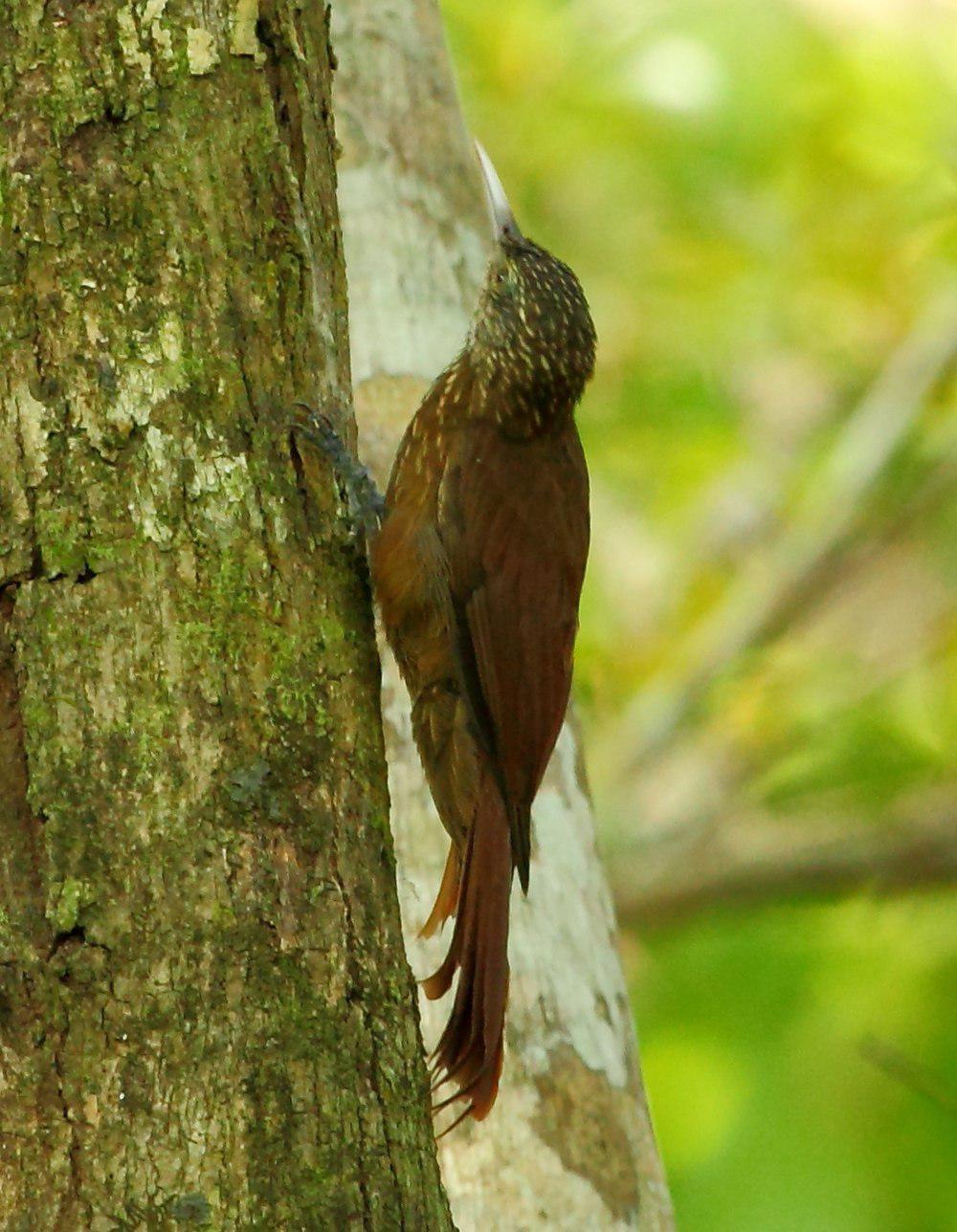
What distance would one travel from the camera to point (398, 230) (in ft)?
11.1

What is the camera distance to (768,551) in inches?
250

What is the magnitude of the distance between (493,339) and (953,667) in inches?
121

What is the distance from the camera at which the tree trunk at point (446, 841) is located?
2.78 metres

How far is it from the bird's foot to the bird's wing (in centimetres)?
18

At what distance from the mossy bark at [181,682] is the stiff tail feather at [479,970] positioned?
1.89 feet

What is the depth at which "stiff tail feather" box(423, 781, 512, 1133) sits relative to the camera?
2.52 m

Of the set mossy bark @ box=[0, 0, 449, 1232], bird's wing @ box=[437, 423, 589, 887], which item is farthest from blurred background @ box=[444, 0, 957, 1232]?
mossy bark @ box=[0, 0, 449, 1232]

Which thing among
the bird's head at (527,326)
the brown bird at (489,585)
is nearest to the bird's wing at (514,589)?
the brown bird at (489,585)

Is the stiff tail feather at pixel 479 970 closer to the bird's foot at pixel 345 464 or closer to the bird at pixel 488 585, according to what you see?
the bird at pixel 488 585

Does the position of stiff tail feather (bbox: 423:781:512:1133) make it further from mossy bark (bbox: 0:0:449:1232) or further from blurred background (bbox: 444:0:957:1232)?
blurred background (bbox: 444:0:957:1232)

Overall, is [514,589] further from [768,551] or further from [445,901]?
[768,551]

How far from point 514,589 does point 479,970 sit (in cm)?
78

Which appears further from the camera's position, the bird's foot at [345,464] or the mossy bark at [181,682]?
the bird's foot at [345,464]

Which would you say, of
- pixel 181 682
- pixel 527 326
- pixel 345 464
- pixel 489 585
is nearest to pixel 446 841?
pixel 489 585
